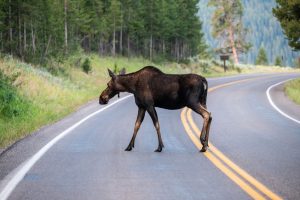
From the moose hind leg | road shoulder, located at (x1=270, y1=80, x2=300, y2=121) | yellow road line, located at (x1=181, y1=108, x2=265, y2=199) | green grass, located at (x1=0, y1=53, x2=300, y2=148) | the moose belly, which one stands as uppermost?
the moose belly

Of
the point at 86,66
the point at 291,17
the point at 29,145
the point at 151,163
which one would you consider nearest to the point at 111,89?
the point at 29,145

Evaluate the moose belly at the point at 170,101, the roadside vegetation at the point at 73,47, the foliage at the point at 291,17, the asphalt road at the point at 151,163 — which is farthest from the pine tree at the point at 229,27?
the moose belly at the point at 170,101

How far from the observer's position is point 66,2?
5191cm

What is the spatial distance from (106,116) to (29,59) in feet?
56.6

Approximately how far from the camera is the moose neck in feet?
37.2

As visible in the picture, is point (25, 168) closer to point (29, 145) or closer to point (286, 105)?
point (29, 145)

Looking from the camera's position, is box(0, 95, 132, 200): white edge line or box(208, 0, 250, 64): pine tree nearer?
box(0, 95, 132, 200): white edge line

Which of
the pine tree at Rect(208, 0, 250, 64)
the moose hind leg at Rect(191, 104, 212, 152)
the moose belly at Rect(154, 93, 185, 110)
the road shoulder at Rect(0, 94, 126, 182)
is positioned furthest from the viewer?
the pine tree at Rect(208, 0, 250, 64)

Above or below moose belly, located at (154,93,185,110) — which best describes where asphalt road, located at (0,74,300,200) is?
below

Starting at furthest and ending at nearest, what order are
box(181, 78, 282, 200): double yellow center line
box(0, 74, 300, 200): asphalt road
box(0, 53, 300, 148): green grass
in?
box(0, 53, 300, 148): green grass
box(0, 74, 300, 200): asphalt road
box(181, 78, 282, 200): double yellow center line

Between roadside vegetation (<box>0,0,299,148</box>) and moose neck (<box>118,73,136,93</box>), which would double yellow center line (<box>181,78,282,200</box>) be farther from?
roadside vegetation (<box>0,0,299,148</box>)

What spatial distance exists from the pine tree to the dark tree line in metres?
4.33

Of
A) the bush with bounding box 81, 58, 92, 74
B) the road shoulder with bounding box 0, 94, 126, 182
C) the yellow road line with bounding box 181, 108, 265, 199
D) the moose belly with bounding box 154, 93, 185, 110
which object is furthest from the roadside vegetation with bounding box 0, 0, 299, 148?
the yellow road line with bounding box 181, 108, 265, 199

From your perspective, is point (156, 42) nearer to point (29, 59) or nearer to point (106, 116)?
point (29, 59)
